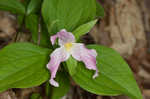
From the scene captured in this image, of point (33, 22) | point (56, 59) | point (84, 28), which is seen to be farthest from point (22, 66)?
point (33, 22)

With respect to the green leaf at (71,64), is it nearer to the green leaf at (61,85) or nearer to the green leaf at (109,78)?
the green leaf at (109,78)

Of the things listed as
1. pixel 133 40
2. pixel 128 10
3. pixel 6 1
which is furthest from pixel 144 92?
pixel 6 1

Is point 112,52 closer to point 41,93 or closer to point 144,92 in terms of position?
point 41,93

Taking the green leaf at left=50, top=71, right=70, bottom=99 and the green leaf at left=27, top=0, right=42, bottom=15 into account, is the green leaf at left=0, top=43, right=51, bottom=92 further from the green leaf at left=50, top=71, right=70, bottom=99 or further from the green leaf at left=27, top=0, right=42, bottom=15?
the green leaf at left=27, top=0, right=42, bottom=15

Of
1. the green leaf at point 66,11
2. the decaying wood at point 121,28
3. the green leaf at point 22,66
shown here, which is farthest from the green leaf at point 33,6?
the decaying wood at point 121,28

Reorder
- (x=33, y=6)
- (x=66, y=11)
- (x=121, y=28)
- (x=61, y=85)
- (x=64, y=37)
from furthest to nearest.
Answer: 1. (x=121, y=28)
2. (x=33, y=6)
3. (x=61, y=85)
4. (x=66, y=11)
5. (x=64, y=37)

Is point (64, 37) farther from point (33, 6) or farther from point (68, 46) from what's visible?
point (33, 6)

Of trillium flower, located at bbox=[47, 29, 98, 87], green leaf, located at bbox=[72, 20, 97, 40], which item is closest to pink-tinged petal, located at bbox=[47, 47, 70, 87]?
trillium flower, located at bbox=[47, 29, 98, 87]
